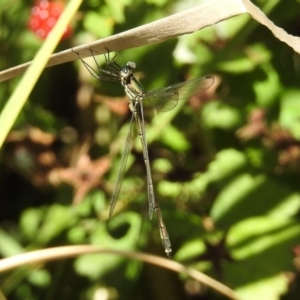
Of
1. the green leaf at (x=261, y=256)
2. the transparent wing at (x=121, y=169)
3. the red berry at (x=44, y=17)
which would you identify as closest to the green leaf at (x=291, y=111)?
the green leaf at (x=261, y=256)

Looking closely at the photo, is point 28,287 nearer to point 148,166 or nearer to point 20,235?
point 20,235

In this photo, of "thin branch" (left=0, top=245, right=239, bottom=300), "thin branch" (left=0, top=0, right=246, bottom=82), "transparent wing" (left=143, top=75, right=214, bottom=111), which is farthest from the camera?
"transparent wing" (left=143, top=75, right=214, bottom=111)

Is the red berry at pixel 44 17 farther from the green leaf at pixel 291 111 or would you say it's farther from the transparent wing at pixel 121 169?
the green leaf at pixel 291 111

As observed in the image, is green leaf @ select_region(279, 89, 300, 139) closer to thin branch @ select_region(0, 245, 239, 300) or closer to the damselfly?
the damselfly

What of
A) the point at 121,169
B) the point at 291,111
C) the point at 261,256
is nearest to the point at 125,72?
the point at 121,169

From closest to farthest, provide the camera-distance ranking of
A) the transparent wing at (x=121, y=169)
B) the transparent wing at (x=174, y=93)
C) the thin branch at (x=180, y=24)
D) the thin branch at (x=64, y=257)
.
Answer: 1. the thin branch at (x=180, y=24)
2. the thin branch at (x=64, y=257)
3. the transparent wing at (x=174, y=93)
4. the transparent wing at (x=121, y=169)

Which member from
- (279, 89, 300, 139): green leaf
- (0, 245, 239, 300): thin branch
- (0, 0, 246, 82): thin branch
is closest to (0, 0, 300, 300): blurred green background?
(279, 89, 300, 139): green leaf

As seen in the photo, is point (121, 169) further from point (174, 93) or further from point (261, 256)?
point (261, 256)

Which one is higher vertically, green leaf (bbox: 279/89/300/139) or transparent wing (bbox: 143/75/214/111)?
transparent wing (bbox: 143/75/214/111)
